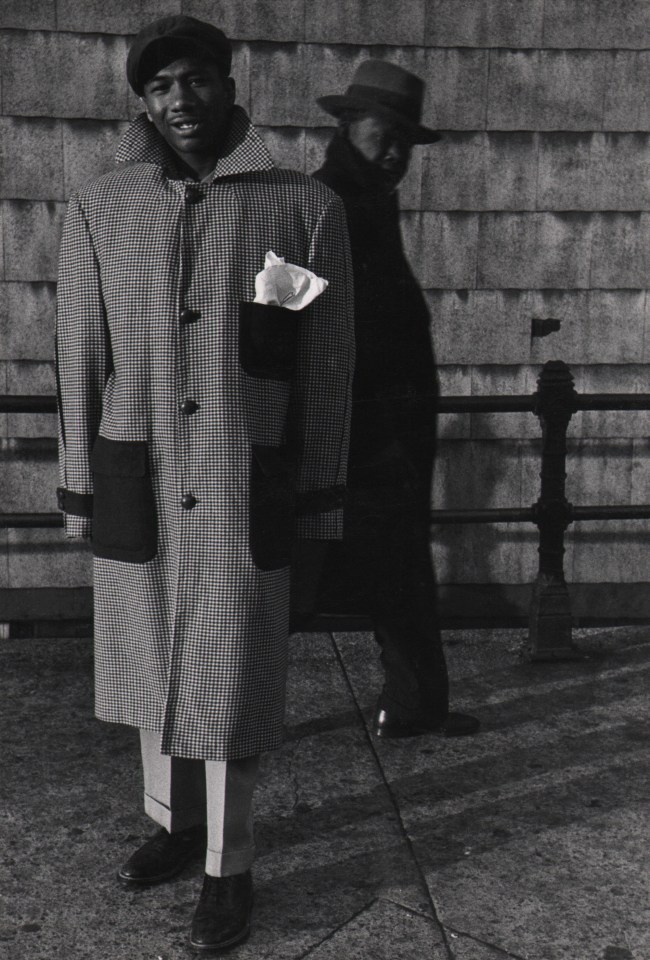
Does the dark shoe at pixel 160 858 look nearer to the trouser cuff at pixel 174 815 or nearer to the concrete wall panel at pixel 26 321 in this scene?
the trouser cuff at pixel 174 815

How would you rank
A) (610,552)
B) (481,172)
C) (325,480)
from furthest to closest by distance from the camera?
(610,552), (481,172), (325,480)

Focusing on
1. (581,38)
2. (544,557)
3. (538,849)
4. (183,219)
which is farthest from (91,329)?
(581,38)

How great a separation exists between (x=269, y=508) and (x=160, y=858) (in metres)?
0.94

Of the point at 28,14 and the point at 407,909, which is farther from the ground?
the point at 28,14

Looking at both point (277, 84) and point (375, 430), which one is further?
point (277, 84)

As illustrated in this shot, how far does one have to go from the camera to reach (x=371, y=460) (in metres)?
3.74

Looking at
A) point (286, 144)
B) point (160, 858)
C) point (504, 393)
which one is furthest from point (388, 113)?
point (160, 858)

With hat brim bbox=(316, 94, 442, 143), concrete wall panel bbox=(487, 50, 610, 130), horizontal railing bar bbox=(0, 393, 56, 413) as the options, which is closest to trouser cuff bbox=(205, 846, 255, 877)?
horizontal railing bar bbox=(0, 393, 56, 413)

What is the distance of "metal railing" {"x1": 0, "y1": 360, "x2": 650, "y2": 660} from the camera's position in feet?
14.9

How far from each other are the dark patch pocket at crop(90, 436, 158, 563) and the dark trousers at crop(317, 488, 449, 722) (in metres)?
1.13

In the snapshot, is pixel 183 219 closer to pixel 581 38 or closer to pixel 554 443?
pixel 554 443

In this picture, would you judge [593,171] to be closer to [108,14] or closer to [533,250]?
[533,250]

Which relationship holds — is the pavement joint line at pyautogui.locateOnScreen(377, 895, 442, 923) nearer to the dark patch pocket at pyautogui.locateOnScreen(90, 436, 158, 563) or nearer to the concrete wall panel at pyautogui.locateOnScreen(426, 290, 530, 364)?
the dark patch pocket at pyautogui.locateOnScreen(90, 436, 158, 563)

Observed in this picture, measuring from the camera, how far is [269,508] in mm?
2709
